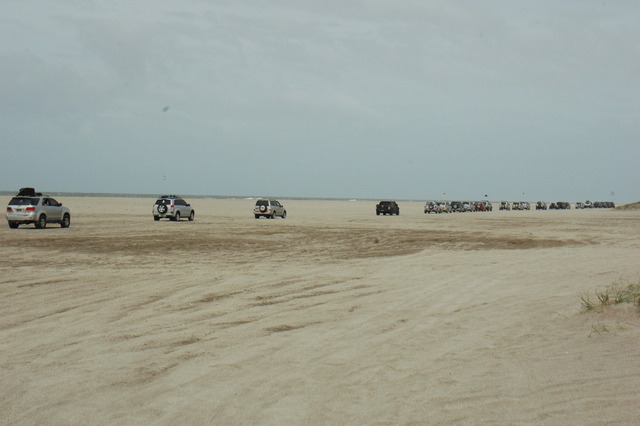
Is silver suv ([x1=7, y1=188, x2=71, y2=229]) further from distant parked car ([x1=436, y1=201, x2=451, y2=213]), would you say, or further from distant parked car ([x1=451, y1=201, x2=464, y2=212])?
distant parked car ([x1=451, y1=201, x2=464, y2=212])

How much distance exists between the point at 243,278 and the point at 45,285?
3.89 metres

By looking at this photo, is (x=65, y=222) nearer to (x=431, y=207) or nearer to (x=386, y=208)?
(x=386, y=208)

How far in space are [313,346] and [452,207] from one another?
8520 centimetres

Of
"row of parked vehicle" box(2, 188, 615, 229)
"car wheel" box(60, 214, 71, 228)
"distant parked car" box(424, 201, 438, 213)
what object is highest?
"distant parked car" box(424, 201, 438, 213)

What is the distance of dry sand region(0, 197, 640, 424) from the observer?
508 centimetres

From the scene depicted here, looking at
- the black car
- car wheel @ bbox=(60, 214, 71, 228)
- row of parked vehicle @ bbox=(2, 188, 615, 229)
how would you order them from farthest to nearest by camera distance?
1. the black car
2. car wheel @ bbox=(60, 214, 71, 228)
3. row of parked vehicle @ bbox=(2, 188, 615, 229)

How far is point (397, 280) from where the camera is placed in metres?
12.6

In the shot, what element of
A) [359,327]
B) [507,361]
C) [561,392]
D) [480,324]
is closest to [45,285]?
[359,327]

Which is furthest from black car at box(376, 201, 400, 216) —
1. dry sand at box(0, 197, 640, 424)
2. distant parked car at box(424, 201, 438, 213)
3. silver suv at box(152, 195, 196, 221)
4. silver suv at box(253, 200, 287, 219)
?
dry sand at box(0, 197, 640, 424)

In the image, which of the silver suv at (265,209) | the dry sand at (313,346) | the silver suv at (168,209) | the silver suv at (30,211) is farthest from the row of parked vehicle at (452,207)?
the dry sand at (313,346)

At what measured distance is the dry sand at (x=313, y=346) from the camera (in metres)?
5.08

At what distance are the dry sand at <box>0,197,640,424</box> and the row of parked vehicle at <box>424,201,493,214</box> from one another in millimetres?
66842

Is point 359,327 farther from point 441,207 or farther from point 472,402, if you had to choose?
point 441,207

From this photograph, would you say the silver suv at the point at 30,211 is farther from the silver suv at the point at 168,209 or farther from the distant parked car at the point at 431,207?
the distant parked car at the point at 431,207
